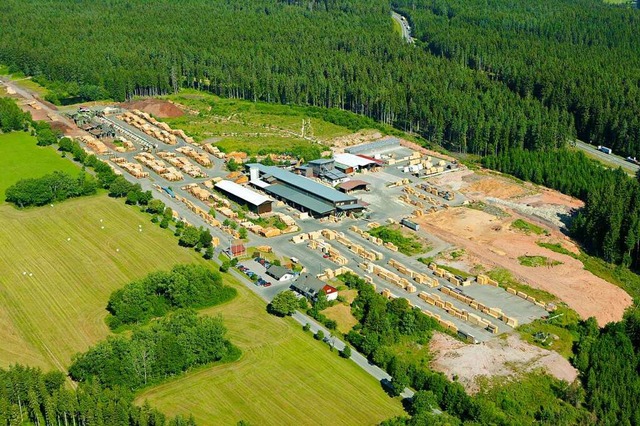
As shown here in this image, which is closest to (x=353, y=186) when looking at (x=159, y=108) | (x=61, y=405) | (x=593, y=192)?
(x=593, y=192)

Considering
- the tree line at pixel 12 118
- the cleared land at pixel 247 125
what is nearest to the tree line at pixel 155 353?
the cleared land at pixel 247 125

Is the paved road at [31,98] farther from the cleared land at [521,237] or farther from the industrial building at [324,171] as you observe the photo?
the cleared land at [521,237]

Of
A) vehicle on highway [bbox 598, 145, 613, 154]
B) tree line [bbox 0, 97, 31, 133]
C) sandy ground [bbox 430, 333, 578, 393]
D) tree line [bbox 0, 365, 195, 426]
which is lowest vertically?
vehicle on highway [bbox 598, 145, 613, 154]

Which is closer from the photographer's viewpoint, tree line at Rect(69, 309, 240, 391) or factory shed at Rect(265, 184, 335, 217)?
tree line at Rect(69, 309, 240, 391)

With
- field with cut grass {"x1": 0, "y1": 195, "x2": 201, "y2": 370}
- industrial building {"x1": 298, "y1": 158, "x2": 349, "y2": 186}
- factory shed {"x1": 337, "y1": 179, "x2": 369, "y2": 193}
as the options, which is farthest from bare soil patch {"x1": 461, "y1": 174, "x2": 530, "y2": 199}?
field with cut grass {"x1": 0, "y1": 195, "x2": 201, "y2": 370}

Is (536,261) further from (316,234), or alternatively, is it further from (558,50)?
(558,50)

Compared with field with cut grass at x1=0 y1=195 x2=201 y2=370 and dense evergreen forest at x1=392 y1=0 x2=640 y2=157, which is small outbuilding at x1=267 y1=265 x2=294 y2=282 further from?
dense evergreen forest at x1=392 y1=0 x2=640 y2=157
